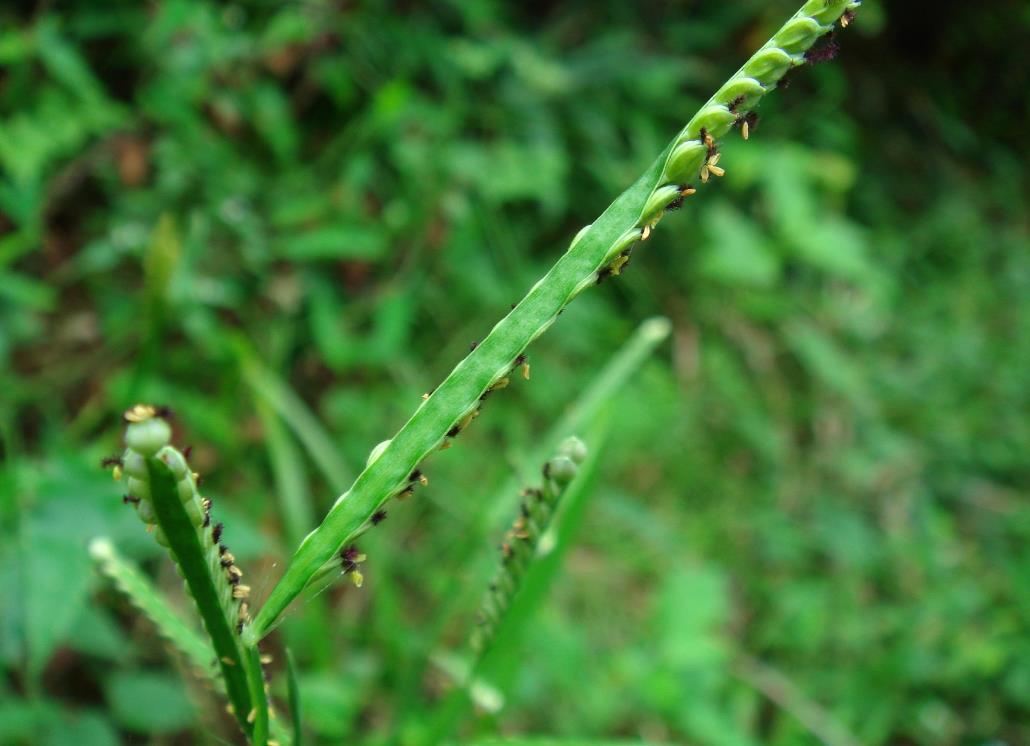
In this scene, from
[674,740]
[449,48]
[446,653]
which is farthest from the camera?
[449,48]

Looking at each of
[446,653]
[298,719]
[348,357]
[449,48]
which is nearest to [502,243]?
[348,357]

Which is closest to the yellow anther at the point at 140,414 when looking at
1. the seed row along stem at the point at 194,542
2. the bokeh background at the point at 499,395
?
the seed row along stem at the point at 194,542

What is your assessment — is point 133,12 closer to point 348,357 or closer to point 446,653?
point 348,357

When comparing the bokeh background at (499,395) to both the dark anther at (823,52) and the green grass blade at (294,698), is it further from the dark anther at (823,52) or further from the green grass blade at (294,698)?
the dark anther at (823,52)

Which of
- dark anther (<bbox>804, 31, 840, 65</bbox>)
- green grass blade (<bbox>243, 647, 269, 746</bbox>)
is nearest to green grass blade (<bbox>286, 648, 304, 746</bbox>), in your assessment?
A: green grass blade (<bbox>243, 647, 269, 746</bbox>)

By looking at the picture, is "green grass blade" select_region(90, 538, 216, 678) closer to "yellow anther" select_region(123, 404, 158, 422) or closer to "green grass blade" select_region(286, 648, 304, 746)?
"green grass blade" select_region(286, 648, 304, 746)

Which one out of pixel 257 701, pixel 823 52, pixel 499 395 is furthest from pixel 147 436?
pixel 499 395

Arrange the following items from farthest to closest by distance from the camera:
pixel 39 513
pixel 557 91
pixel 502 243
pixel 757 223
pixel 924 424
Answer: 1. pixel 757 223
2. pixel 924 424
3. pixel 557 91
4. pixel 502 243
5. pixel 39 513
